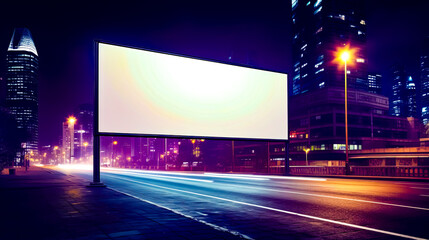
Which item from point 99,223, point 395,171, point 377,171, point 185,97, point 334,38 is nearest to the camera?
point 99,223

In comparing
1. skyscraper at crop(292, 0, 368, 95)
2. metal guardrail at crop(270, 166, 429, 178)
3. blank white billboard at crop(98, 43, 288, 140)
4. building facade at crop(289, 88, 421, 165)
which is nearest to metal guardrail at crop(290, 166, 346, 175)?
metal guardrail at crop(270, 166, 429, 178)

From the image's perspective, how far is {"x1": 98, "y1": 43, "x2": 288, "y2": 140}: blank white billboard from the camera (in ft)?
58.8

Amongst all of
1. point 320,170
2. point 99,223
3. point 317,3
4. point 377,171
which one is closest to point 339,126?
point 320,170

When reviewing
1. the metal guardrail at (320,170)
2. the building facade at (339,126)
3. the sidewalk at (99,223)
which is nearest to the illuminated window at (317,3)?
the building facade at (339,126)

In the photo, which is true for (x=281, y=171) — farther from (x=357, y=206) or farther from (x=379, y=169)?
(x=357, y=206)

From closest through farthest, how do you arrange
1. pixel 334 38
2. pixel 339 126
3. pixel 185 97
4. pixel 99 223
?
pixel 99 223 → pixel 185 97 → pixel 339 126 → pixel 334 38

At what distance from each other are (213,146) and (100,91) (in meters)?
84.3

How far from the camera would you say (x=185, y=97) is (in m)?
20.4

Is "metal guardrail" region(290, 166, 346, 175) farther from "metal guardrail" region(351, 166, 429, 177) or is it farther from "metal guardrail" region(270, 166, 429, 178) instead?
"metal guardrail" region(351, 166, 429, 177)

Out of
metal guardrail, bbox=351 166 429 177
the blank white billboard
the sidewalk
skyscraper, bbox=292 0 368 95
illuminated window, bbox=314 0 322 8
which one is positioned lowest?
metal guardrail, bbox=351 166 429 177

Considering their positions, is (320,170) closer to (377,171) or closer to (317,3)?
(377,171)

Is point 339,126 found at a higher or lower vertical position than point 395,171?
higher

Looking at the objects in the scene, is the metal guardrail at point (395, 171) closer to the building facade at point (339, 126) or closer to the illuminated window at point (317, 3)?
the building facade at point (339, 126)

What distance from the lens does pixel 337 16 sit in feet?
595
